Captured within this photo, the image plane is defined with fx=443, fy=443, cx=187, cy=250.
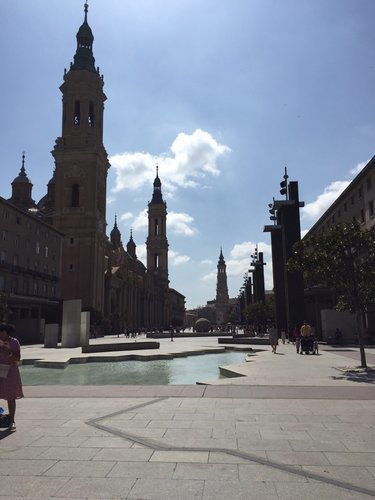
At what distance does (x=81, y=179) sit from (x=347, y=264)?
68512mm

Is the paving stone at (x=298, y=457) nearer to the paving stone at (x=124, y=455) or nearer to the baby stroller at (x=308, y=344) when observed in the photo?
the paving stone at (x=124, y=455)

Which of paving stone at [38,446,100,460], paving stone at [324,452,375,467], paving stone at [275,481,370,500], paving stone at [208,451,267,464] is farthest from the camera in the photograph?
paving stone at [38,446,100,460]

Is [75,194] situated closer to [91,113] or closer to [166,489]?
[91,113]

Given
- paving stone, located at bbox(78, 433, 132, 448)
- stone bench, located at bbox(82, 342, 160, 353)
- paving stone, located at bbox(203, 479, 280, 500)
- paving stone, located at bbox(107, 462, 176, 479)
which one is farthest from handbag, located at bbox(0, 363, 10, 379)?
stone bench, located at bbox(82, 342, 160, 353)

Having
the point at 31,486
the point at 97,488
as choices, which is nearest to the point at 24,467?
the point at 31,486

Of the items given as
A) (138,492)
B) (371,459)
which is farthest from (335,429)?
(138,492)

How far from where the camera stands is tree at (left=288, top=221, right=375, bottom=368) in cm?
1684

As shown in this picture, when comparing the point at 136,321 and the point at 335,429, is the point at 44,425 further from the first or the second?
the point at 136,321

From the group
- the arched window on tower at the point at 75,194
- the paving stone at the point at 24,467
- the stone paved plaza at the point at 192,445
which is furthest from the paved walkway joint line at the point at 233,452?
the arched window on tower at the point at 75,194

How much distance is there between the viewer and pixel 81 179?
79.2 m

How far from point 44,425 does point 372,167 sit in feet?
131

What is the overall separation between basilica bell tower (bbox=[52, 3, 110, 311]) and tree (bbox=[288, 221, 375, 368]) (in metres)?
62.1

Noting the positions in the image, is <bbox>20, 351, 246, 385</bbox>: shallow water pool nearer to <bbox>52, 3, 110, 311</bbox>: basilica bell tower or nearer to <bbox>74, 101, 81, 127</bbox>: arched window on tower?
<bbox>52, 3, 110, 311</bbox>: basilica bell tower

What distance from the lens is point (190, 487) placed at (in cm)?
479
